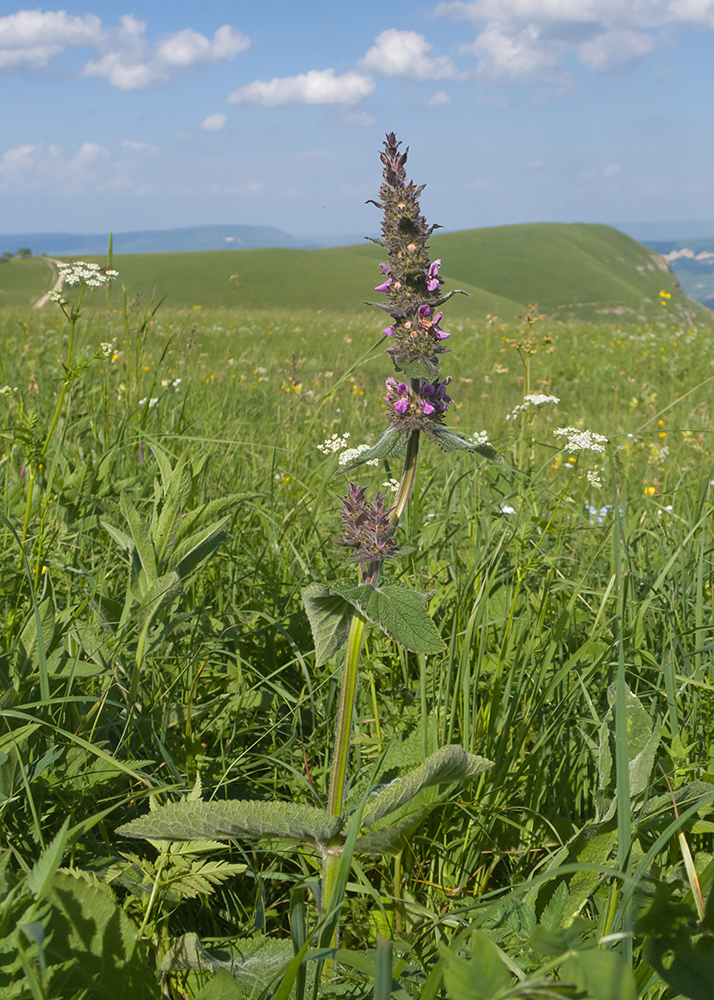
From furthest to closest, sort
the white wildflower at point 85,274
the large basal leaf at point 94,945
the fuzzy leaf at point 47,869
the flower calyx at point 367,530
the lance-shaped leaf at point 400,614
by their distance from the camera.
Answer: the white wildflower at point 85,274, the flower calyx at point 367,530, the lance-shaped leaf at point 400,614, the large basal leaf at point 94,945, the fuzzy leaf at point 47,869

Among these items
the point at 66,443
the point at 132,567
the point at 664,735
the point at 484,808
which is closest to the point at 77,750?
the point at 132,567

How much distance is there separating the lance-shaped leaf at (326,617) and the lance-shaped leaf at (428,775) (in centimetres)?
25

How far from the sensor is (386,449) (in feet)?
4.26

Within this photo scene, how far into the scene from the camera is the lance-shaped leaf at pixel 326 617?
3.94ft

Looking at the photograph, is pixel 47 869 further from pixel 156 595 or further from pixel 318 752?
pixel 318 752

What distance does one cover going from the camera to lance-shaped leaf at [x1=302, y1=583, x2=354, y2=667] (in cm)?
120

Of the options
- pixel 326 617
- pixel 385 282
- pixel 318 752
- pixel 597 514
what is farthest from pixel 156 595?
pixel 597 514

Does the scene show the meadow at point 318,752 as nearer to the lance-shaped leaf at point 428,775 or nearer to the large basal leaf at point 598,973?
the large basal leaf at point 598,973

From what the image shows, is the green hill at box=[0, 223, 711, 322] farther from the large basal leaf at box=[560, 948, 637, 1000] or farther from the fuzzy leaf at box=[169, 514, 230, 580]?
the large basal leaf at box=[560, 948, 637, 1000]

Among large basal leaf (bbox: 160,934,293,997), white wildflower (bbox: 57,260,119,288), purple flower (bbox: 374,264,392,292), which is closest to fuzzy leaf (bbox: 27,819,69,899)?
large basal leaf (bbox: 160,934,293,997)

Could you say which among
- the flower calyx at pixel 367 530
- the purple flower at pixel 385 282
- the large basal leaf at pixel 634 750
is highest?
the purple flower at pixel 385 282

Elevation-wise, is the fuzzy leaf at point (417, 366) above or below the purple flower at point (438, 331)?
below

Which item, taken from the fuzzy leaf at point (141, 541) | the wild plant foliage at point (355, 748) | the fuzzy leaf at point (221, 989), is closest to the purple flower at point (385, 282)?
the wild plant foliage at point (355, 748)

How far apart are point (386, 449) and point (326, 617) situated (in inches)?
13.4
